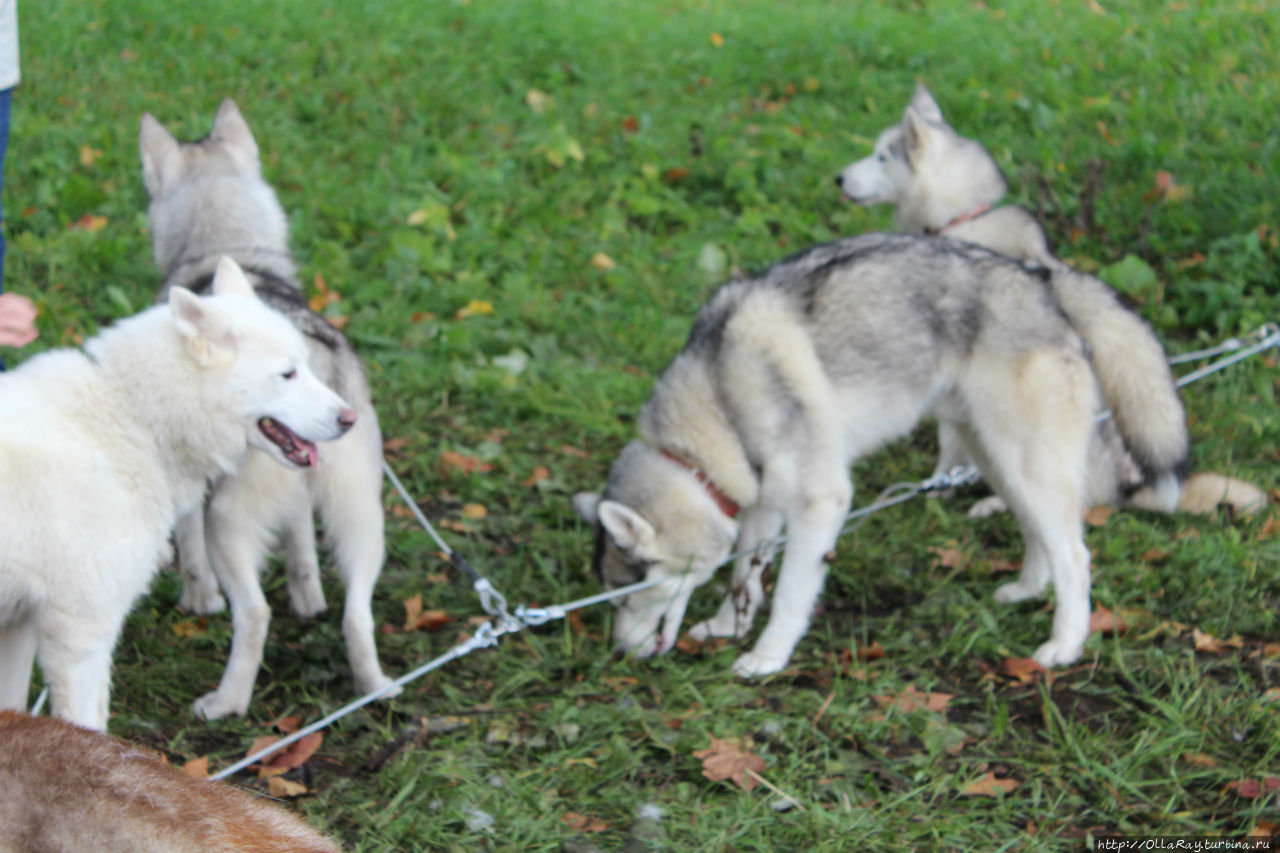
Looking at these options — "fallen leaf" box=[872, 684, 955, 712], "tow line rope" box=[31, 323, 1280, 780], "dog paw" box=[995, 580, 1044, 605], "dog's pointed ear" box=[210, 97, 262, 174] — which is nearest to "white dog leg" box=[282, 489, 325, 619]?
"tow line rope" box=[31, 323, 1280, 780]

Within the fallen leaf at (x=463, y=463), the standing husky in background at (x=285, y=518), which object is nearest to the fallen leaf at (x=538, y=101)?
the fallen leaf at (x=463, y=463)

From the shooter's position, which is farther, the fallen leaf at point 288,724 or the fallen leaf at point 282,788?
the fallen leaf at point 288,724

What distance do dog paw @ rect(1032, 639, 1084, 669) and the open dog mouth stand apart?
2551 mm

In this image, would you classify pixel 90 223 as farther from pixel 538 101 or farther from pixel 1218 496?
pixel 1218 496

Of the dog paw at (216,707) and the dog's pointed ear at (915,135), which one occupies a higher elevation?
the dog's pointed ear at (915,135)

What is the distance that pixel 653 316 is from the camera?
6.57 m

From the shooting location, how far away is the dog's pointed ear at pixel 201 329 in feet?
9.30

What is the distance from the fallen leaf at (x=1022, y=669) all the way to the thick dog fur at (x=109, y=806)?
9.04 feet

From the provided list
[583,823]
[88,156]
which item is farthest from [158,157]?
[88,156]

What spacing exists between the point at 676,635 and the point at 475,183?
4.61m

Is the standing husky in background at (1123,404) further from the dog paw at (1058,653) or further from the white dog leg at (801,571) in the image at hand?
the white dog leg at (801,571)

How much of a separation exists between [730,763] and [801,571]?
0.93 m

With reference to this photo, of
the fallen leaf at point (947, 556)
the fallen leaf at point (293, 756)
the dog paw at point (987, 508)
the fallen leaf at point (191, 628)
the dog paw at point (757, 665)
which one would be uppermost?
the fallen leaf at point (293, 756)

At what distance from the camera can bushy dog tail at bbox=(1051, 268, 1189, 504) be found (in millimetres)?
4219
